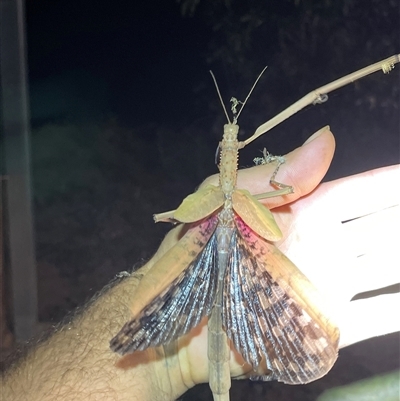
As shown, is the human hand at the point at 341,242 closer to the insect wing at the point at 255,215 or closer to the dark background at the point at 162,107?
the dark background at the point at 162,107

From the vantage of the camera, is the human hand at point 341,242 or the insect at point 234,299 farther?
the human hand at point 341,242

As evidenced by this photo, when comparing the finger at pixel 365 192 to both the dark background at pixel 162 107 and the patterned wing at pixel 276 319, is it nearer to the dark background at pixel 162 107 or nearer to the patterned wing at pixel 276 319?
the dark background at pixel 162 107

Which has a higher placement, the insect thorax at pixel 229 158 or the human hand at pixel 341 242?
the insect thorax at pixel 229 158

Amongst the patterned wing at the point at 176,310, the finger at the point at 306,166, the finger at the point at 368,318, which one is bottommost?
the finger at the point at 368,318

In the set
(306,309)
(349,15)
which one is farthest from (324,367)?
(349,15)

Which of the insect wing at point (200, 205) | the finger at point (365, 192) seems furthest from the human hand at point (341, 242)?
the insect wing at point (200, 205)

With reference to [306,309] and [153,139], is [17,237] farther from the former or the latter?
[306,309]

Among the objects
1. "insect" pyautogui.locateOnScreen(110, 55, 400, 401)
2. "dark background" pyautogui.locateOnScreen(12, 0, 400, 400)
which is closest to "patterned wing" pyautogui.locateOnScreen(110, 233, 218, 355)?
"insect" pyautogui.locateOnScreen(110, 55, 400, 401)
